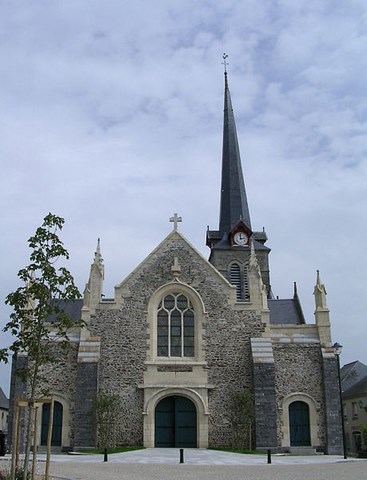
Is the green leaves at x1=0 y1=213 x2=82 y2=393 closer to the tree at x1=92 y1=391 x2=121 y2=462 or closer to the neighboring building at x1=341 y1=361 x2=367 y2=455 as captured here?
the tree at x1=92 y1=391 x2=121 y2=462

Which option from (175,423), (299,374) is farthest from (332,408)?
(175,423)

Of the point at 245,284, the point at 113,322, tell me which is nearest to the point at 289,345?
the point at 113,322

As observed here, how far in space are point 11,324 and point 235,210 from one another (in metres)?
32.1

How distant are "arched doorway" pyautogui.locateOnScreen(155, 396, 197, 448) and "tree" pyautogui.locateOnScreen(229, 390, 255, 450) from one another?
1802 mm

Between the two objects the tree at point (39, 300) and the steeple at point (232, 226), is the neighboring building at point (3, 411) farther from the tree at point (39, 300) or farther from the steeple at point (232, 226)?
the tree at point (39, 300)

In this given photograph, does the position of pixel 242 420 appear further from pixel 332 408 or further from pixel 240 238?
pixel 240 238

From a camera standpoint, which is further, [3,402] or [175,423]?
[3,402]

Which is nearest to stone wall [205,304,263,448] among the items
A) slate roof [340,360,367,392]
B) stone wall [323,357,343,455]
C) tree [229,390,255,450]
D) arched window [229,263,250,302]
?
tree [229,390,255,450]

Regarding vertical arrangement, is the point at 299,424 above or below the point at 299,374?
below

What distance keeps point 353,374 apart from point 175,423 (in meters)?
29.5

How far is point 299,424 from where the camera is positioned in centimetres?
2653

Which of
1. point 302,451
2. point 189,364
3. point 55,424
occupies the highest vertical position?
point 189,364

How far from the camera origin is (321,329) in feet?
90.4

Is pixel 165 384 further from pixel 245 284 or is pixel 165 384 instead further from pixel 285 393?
pixel 245 284
